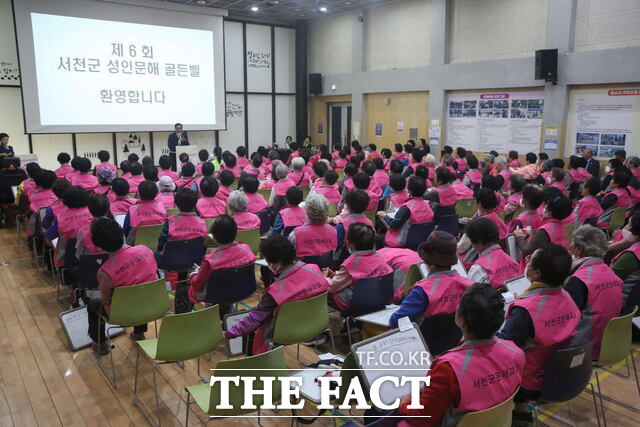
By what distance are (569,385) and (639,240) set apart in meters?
1.90

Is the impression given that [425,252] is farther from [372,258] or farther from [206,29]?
[206,29]

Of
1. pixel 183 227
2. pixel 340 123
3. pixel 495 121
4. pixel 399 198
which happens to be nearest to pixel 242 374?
pixel 183 227

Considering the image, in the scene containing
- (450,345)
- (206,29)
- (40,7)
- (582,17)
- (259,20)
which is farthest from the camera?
(259,20)

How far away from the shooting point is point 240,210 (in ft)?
16.1

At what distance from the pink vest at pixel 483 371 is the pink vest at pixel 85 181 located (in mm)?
6658

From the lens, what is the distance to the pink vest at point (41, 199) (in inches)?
229

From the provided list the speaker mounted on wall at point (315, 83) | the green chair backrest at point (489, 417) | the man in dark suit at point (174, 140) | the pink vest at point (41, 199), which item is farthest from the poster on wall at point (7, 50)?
the green chair backrest at point (489, 417)

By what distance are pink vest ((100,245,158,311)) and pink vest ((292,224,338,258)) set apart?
121 cm

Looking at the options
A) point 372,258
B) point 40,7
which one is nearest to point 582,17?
point 372,258

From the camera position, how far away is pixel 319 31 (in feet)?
50.3

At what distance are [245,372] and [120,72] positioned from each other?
36.7ft

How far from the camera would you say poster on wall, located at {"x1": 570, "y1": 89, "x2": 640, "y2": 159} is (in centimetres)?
895

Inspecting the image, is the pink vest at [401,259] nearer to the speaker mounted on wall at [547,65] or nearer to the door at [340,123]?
the speaker mounted on wall at [547,65]

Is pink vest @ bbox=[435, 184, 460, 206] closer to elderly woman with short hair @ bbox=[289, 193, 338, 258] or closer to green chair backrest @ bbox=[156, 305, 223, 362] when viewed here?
elderly woman with short hair @ bbox=[289, 193, 338, 258]
